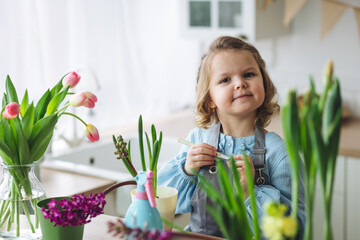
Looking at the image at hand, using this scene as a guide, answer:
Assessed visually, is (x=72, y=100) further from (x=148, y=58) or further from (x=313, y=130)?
(x=148, y=58)

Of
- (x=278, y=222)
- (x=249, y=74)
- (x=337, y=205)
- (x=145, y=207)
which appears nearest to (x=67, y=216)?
(x=145, y=207)

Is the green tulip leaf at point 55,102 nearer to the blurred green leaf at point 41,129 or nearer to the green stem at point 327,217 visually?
the blurred green leaf at point 41,129

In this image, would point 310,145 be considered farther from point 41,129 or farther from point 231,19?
point 231,19

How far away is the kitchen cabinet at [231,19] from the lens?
3.01 meters

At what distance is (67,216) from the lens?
1.08 m

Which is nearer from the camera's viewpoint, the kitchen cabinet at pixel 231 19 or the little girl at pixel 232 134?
the little girl at pixel 232 134

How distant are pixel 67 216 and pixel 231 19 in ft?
7.27

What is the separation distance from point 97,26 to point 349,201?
168 cm

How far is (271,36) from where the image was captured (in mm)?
3160

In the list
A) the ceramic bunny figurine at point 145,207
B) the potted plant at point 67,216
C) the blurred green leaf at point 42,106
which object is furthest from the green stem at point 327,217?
the blurred green leaf at point 42,106

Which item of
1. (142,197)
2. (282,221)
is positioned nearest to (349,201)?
(142,197)

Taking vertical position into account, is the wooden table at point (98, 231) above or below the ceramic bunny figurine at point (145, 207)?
below

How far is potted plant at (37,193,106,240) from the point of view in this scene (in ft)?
3.54

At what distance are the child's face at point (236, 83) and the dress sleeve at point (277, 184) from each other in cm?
13
